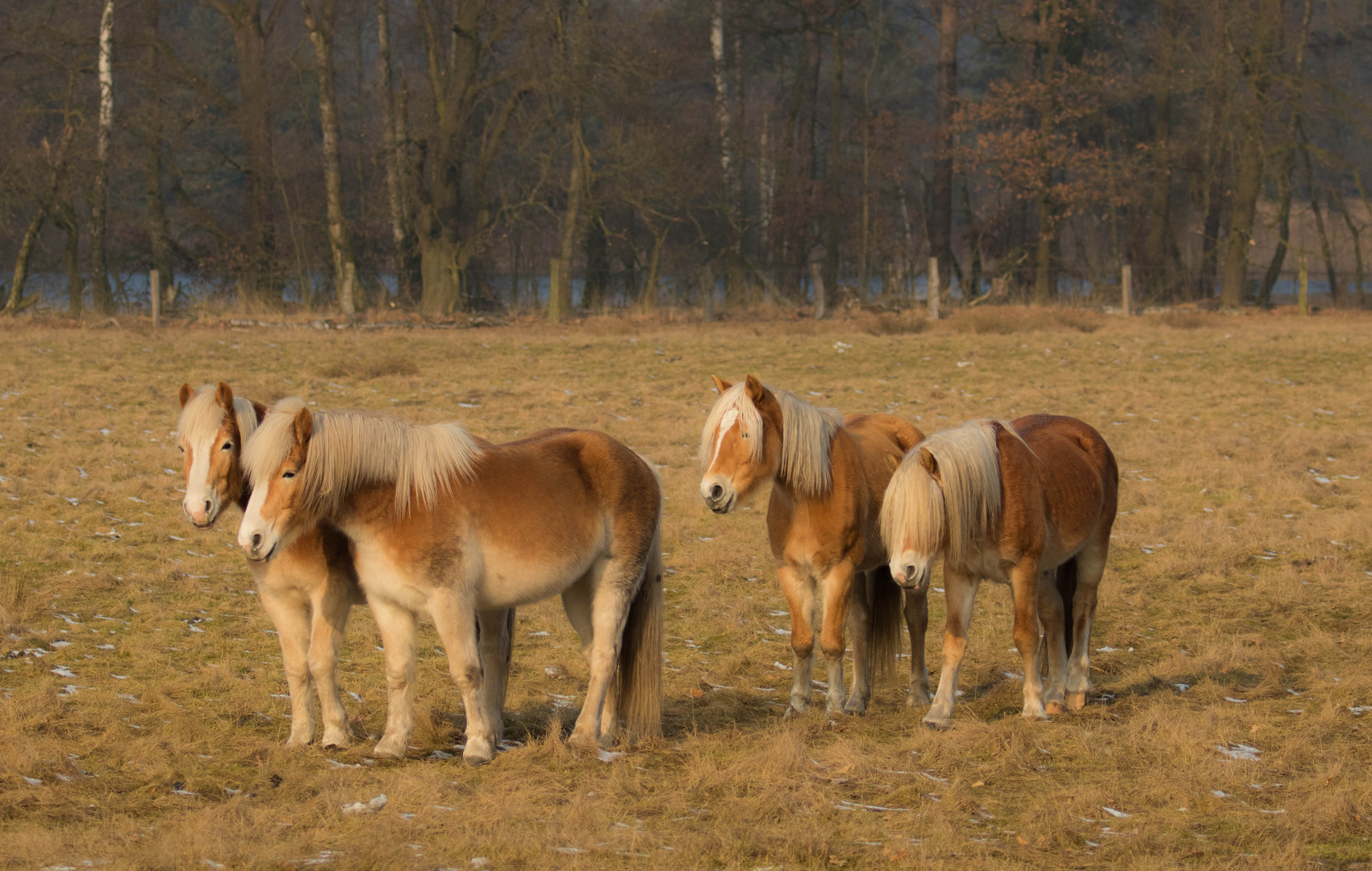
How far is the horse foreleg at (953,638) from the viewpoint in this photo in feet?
19.7

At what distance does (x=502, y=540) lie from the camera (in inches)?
213

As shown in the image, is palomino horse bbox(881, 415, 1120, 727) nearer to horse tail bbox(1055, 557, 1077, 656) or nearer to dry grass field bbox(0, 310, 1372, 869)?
horse tail bbox(1055, 557, 1077, 656)

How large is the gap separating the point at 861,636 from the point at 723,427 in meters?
1.50

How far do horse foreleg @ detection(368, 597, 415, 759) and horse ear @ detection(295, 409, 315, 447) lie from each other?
0.74 meters

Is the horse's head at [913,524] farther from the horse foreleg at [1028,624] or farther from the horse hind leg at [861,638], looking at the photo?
the horse hind leg at [861,638]

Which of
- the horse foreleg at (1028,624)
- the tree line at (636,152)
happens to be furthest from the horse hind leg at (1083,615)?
the tree line at (636,152)

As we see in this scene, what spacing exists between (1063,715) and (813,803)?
1974 mm

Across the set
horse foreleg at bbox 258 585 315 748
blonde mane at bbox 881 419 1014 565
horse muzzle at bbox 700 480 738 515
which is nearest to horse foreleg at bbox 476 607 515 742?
horse foreleg at bbox 258 585 315 748

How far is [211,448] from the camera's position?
5.19 m

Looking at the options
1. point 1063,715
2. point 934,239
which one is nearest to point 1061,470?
point 1063,715

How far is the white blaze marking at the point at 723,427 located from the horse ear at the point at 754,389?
0.12 m

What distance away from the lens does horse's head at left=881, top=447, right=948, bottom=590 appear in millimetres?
5676

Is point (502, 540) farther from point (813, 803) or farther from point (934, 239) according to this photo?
point (934, 239)

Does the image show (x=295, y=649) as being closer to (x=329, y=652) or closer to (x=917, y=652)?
(x=329, y=652)
